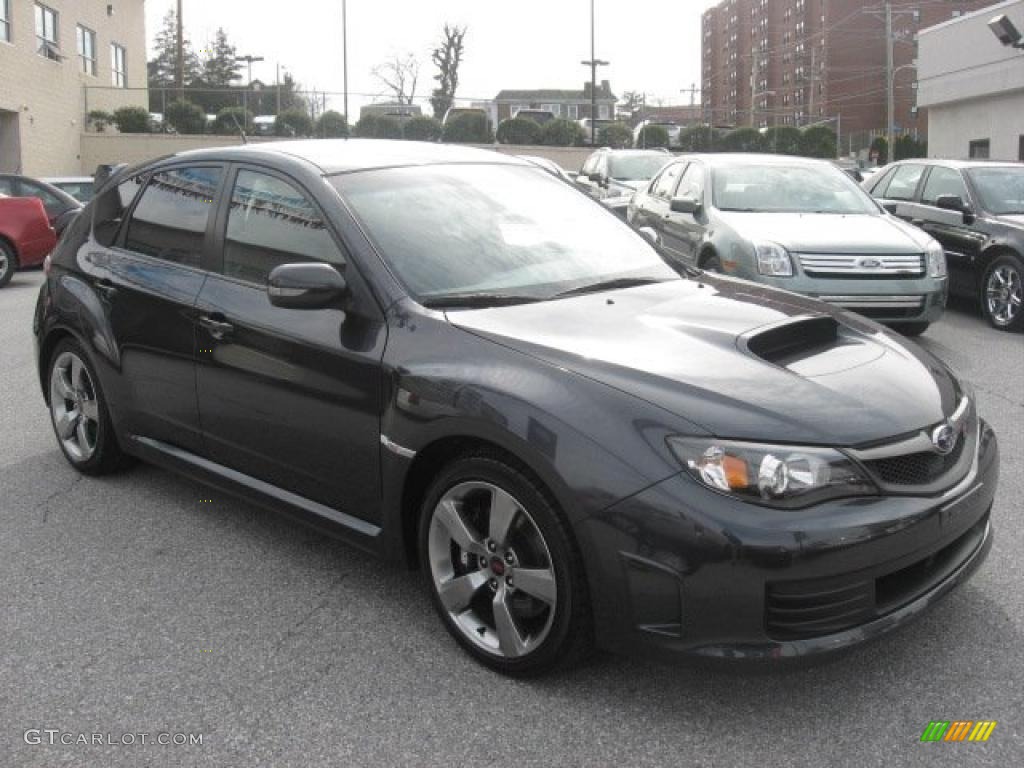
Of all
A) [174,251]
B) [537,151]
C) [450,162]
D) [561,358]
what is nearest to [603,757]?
[561,358]

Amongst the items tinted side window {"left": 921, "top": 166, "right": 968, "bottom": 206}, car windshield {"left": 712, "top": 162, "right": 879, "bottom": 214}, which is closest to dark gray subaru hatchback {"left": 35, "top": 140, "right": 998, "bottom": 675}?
car windshield {"left": 712, "top": 162, "right": 879, "bottom": 214}

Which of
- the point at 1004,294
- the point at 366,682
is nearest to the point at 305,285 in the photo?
the point at 366,682

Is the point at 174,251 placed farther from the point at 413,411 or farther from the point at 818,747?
the point at 818,747

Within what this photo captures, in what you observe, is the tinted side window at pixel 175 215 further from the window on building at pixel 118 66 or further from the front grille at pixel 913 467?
the window on building at pixel 118 66

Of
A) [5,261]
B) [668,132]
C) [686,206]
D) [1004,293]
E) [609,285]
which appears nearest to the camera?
[609,285]

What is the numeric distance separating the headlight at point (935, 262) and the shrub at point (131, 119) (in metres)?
32.7

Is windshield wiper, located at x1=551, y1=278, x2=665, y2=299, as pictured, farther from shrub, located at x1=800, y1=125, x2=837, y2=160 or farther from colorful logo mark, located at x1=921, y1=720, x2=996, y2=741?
shrub, located at x1=800, y1=125, x2=837, y2=160

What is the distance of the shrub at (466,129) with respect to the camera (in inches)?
1521

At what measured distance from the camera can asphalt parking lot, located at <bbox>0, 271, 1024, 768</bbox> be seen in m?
2.74

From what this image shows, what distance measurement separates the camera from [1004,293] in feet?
31.3

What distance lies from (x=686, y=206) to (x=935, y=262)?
2.14 metres

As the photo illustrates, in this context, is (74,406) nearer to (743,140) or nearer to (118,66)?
(118,66)

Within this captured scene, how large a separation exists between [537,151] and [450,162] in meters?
34.6

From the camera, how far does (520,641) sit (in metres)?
3.04
